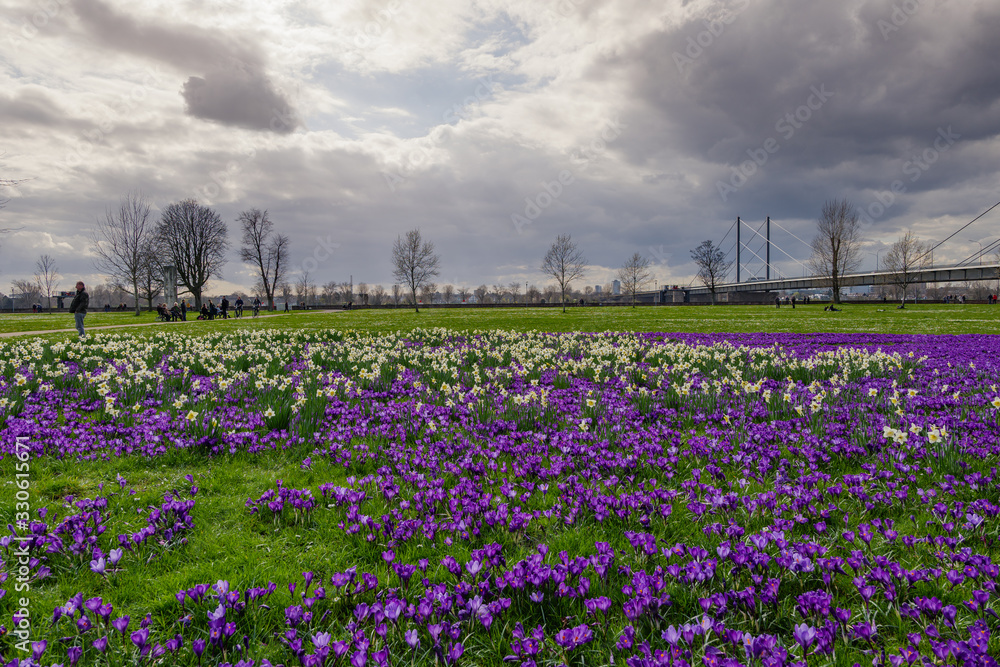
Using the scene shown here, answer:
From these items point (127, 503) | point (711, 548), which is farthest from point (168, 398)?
point (711, 548)

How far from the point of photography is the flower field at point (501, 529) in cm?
211

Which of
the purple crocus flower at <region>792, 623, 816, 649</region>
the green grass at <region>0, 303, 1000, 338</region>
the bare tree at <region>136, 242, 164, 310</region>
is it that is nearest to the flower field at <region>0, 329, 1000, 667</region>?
the purple crocus flower at <region>792, 623, 816, 649</region>

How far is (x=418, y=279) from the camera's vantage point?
63844mm

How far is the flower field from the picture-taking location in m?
2.11

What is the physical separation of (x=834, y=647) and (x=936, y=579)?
955 millimetres

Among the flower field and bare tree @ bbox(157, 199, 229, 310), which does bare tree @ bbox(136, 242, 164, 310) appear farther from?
the flower field

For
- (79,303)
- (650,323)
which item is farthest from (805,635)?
(650,323)

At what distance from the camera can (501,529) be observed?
10.4 ft

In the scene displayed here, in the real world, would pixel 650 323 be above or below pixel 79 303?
below

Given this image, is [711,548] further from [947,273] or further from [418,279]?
[947,273]

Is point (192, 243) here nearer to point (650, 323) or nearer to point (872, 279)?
point (650, 323)

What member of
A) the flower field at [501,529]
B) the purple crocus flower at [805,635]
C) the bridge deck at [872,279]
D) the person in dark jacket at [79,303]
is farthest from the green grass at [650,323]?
the bridge deck at [872,279]

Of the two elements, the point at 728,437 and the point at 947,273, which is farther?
the point at 947,273

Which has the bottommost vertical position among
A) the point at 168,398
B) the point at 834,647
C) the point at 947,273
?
the point at 834,647
